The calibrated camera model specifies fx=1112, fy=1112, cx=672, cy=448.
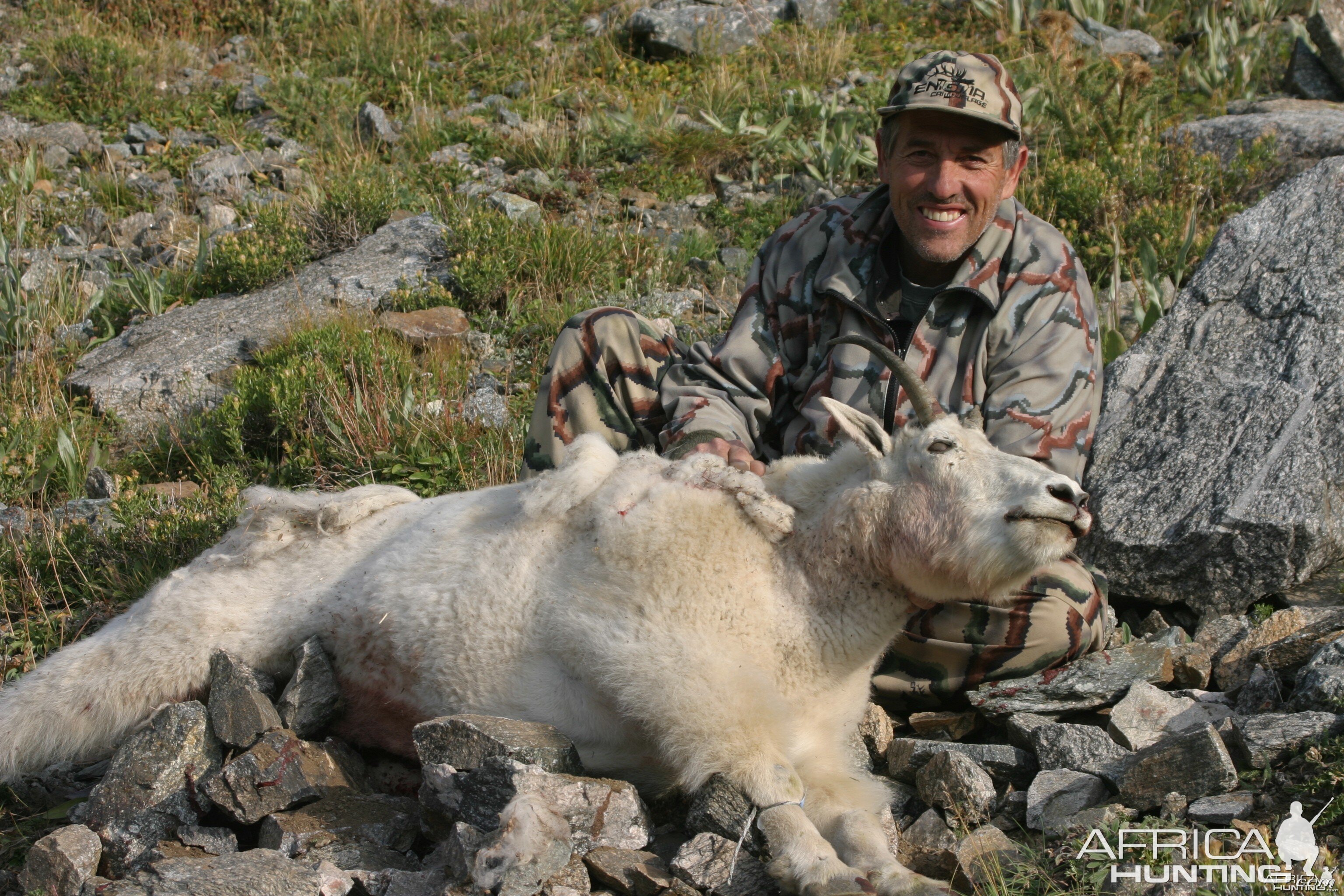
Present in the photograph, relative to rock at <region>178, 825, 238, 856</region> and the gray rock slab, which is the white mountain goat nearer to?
the gray rock slab

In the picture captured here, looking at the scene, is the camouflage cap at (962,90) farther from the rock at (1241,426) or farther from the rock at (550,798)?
the rock at (550,798)

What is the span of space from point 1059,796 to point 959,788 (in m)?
0.31

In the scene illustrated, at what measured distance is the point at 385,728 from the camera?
4012 millimetres

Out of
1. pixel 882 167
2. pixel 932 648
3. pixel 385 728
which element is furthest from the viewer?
pixel 882 167

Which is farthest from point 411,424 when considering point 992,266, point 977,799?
point 977,799

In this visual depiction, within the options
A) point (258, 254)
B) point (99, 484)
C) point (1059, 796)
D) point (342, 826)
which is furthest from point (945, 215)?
point (258, 254)

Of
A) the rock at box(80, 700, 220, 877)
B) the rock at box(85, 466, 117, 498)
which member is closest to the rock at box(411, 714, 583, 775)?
the rock at box(80, 700, 220, 877)

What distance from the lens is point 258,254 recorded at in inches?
323

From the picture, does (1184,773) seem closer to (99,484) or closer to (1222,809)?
(1222,809)

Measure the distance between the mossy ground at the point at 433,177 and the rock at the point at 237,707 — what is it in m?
0.92

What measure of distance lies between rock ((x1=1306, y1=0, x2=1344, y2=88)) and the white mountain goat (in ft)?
27.4

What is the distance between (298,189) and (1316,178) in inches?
302

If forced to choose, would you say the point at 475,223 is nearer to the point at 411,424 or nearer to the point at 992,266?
the point at 411,424

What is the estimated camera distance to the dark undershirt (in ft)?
16.5
